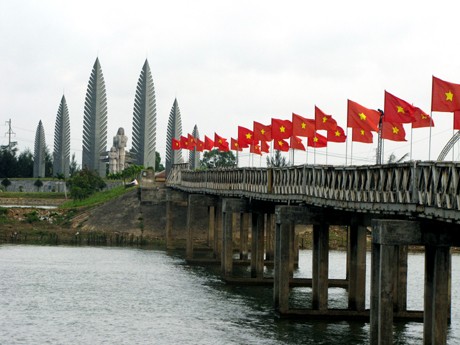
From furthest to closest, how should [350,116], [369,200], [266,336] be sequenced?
[350,116] → [266,336] → [369,200]

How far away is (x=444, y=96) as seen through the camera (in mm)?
33219

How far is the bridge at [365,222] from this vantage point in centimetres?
3209

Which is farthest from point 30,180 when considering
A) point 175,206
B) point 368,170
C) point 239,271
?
point 368,170

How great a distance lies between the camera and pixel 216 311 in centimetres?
4909

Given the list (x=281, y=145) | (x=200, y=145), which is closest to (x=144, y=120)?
(x=200, y=145)

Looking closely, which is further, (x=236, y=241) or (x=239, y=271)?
(x=236, y=241)

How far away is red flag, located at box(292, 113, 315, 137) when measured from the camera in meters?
54.9

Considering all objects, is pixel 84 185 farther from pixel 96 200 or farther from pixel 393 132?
pixel 393 132

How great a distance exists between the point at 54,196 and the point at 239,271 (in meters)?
86.1

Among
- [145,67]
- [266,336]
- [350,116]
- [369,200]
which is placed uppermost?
[145,67]

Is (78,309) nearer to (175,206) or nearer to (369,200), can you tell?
(369,200)

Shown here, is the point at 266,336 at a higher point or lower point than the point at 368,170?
lower

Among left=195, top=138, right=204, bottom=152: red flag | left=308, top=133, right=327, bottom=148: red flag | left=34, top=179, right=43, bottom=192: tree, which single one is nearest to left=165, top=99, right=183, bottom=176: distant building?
left=34, top=179, right=43, bottom=192: tree

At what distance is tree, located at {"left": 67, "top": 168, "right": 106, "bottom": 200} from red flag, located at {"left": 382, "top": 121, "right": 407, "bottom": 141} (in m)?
96.3
